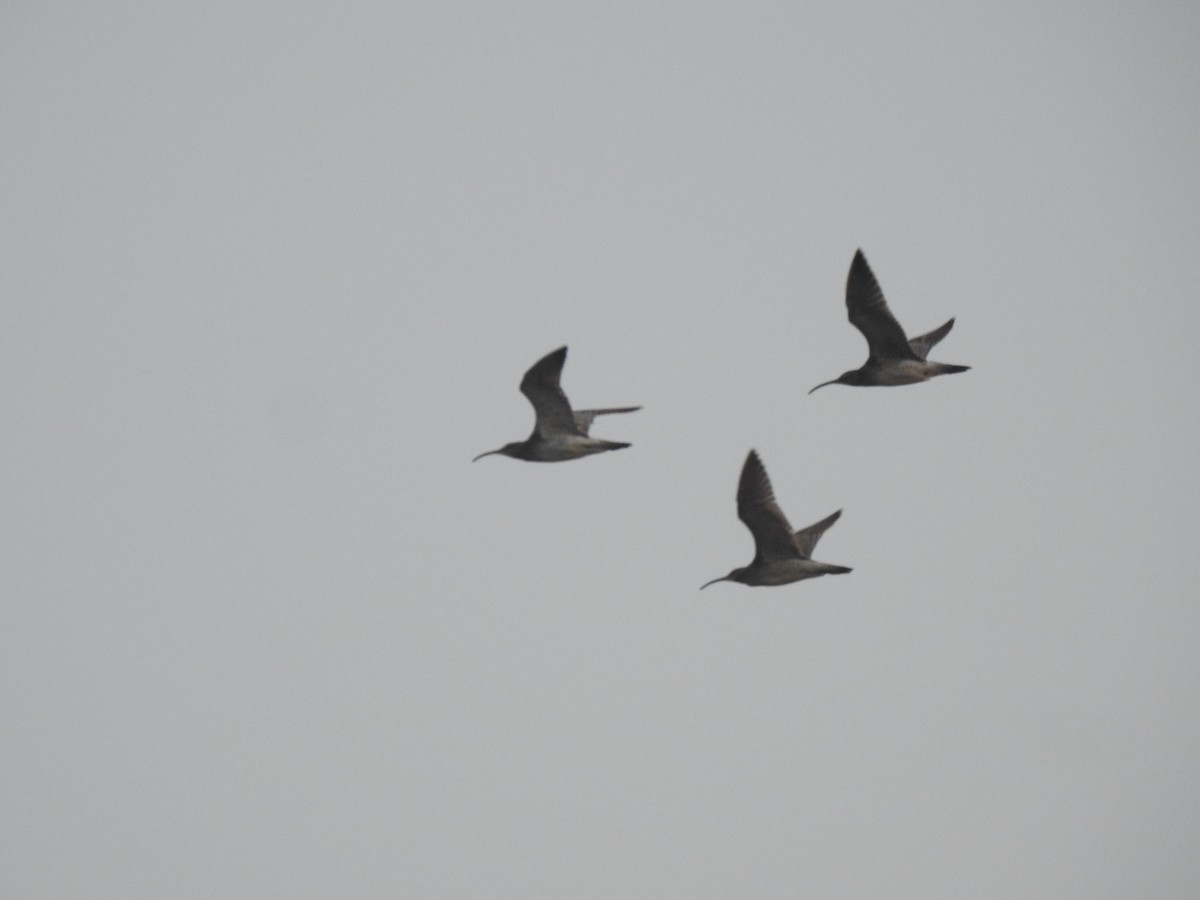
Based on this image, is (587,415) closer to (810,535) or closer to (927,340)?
(810,535)

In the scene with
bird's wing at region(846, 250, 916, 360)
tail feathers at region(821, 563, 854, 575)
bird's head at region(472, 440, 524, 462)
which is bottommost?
tail feathers at region(821, 563, 854, 575)

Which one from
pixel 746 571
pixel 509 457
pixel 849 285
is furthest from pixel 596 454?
pixel 849 285

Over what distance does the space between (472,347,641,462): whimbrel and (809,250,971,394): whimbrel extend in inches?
163

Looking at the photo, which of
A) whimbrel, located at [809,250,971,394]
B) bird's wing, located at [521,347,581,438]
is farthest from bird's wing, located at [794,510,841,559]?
bird's wing, located at [521,347,581,438]

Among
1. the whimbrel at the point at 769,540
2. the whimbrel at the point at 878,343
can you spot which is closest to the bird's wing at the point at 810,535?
the whimbrel at the point at 769,540

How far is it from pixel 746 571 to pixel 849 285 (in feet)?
16.4

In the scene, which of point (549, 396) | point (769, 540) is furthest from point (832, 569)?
point (549, 396)

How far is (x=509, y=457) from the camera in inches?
1035

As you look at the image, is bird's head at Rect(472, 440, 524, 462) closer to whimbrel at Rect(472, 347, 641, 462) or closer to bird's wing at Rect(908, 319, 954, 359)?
whimbrel at Rect(472, 347, 641, 462)

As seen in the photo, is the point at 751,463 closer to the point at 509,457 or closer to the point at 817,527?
the point at 817,527

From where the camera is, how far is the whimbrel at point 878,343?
2366 cm

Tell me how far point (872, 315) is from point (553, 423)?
19.1 feet

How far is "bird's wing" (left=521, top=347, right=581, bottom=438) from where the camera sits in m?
24.4

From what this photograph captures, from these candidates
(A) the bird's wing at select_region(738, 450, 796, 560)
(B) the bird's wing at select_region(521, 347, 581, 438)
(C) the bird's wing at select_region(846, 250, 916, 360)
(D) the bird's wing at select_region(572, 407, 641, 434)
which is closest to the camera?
(A) the bird's wing at select_region(738, 450, 796, 560)
